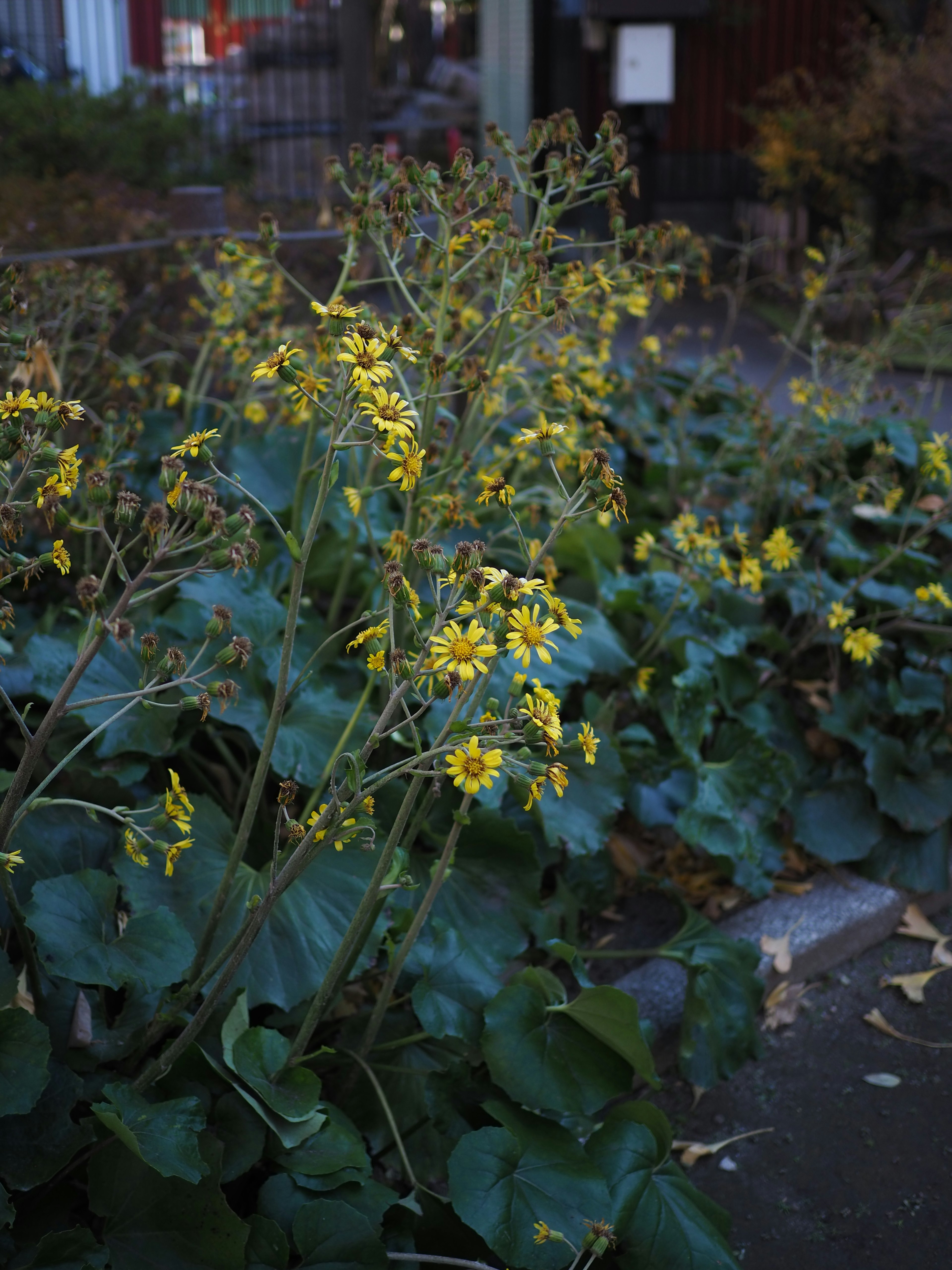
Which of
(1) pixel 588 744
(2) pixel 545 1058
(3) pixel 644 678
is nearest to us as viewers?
(1) pixel 588 744

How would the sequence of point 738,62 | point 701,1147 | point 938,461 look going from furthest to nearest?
1. point 738,62
2. point 938,461
3. point 701,1147

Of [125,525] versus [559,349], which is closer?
[125,525]

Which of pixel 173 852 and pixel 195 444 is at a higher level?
pixel 195 444

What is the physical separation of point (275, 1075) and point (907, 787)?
2159mm

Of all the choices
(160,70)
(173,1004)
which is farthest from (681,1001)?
(160,70)

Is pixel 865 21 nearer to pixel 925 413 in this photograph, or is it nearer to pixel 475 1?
pixel 475 1

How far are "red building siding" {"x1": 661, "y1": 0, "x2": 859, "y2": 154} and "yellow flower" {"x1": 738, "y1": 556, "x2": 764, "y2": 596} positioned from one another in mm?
12183

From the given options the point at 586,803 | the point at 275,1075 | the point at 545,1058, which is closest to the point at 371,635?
the point at 275,1075

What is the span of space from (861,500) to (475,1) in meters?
14.7

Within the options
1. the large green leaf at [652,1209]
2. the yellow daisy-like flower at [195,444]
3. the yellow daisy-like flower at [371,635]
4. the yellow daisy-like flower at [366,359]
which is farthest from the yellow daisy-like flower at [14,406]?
the large green leaf at [652,1209]

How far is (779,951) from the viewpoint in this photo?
293 cm

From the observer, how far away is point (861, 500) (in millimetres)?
4043

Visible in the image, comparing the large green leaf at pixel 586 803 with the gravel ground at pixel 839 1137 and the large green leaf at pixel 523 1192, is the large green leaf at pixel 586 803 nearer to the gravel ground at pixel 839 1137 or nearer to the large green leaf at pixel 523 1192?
the gravel ground at pixel 839 1137

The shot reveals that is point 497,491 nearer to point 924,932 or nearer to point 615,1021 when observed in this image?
point 615,1021
